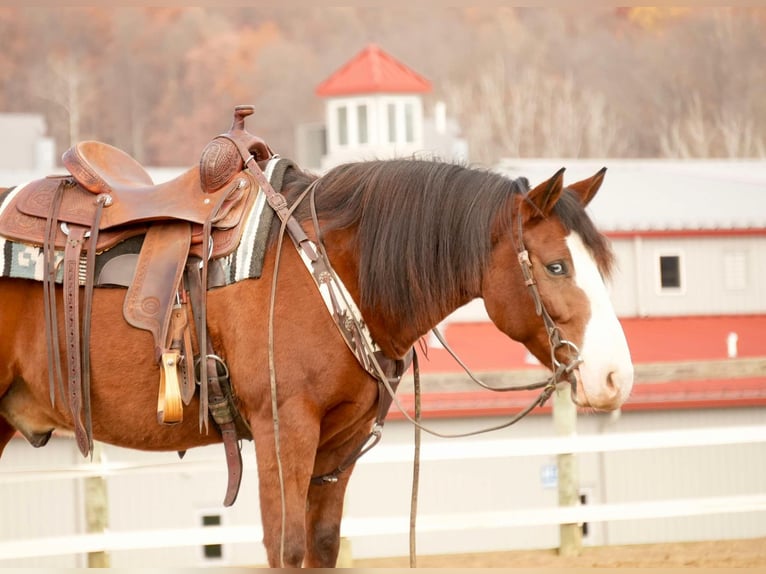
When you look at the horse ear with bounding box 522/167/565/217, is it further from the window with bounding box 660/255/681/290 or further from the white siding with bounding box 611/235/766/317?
the window with bounding box 660/255/681/290

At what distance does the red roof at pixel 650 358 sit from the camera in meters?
13.3

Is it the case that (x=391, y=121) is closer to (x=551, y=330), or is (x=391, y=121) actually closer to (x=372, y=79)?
(x=372, y=79)

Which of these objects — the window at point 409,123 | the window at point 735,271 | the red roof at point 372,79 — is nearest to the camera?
the window at point 735,271

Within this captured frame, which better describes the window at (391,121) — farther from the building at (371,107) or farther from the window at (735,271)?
the window at (735,271)

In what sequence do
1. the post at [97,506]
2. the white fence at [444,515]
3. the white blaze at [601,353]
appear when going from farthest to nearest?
the post at [97,506]
the white fence at [444,515]
the white blaze at [601,353]

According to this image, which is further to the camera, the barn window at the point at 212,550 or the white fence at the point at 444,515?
the barn window at the point at 212,550

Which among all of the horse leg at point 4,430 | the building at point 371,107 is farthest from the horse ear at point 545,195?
the building at point 371,107

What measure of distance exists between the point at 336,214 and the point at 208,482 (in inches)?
400

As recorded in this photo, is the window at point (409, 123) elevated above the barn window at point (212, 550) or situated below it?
above

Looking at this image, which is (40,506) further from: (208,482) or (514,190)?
(514,190)

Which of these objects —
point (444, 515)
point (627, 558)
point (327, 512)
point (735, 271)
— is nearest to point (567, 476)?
point (627, 558)

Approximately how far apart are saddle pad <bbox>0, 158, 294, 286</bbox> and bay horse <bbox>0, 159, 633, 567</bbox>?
42mm

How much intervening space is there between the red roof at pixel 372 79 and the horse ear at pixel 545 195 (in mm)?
29694

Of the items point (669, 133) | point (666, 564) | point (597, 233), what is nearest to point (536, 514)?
point (666, 564)
